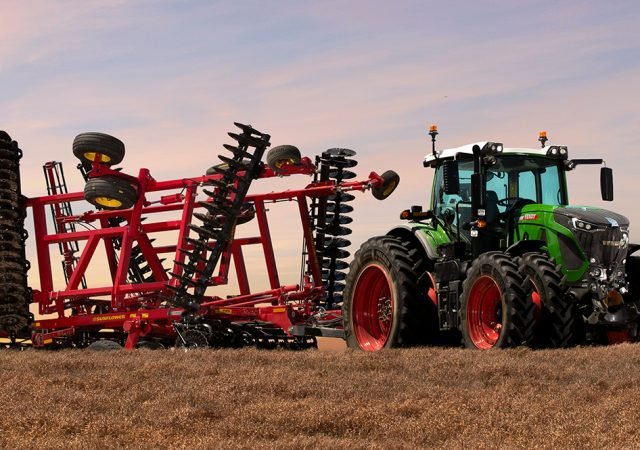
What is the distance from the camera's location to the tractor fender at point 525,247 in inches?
456

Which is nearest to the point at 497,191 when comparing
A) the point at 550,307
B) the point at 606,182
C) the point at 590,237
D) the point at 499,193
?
the point at 499,193

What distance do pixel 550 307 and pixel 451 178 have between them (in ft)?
6.42

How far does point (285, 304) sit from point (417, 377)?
6.17 m

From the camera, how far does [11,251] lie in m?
15.0

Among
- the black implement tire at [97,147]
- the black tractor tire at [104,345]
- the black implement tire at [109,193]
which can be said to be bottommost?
the black tractor tire at [104,345]

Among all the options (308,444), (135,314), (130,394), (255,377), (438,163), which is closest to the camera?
(308,444)

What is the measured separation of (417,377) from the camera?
9086 millimetres

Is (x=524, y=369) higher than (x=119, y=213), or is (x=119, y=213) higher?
(x=119, y=213)

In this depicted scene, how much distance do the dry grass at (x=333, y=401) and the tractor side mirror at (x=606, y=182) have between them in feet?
8.32

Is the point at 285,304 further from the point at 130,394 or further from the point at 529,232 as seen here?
the point at 130,394

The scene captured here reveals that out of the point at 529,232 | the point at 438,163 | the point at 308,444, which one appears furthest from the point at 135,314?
the point at 308,444

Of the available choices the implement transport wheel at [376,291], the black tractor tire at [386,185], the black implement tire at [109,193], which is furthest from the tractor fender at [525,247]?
the black implement tire at [109,193]

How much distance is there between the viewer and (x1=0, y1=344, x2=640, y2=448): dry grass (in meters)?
6.77

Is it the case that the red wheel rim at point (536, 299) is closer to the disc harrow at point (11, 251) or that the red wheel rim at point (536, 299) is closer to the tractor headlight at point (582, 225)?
the tractor headlight at point (582, 225)
